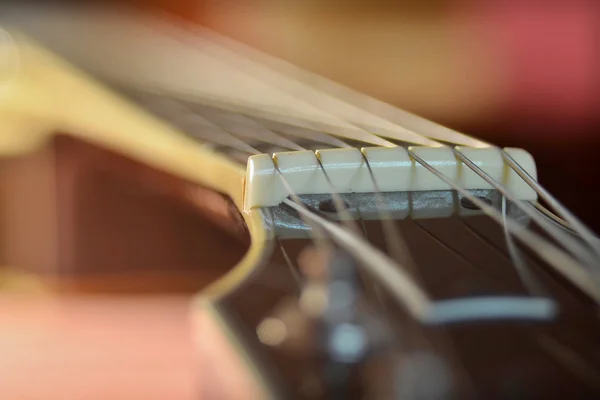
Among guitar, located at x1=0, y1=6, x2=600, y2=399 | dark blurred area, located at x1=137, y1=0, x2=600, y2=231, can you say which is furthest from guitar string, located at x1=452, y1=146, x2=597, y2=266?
dark blurred area, located at x1=137, y1=0, x2=600, y2=231

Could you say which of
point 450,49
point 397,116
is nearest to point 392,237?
point 397,116

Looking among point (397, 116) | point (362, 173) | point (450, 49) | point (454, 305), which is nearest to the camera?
point (454, 305)

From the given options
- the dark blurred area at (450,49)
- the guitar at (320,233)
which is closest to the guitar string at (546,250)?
the guitar at (320,233)

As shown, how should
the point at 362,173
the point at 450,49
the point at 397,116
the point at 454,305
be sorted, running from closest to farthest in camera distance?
the point at 454,305 → the point at 362,173 → the point at 397,116 → the point at 450,49

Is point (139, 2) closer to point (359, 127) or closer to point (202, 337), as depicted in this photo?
point (359, 127)

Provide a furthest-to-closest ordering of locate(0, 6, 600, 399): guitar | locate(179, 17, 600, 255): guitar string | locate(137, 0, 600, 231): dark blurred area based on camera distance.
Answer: locate(137, 0, 600, 231): dark blurred area, locate(179, 17, 600, 255): guitar string, locate(0, 6, 600, 399): guitar

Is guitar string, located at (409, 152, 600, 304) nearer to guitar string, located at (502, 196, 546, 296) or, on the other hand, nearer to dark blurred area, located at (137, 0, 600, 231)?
guitar string, located at (502, 196, 546, 296)

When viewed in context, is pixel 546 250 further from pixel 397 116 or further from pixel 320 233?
pixel 397 116
